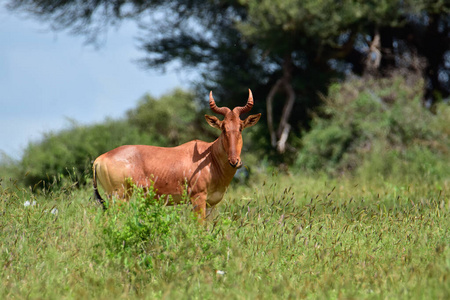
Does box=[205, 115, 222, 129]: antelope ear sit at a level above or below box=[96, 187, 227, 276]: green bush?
above

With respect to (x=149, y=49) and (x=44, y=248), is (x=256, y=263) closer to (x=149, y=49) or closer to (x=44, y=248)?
(x=44, y=248)

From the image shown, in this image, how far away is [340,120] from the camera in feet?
54.2

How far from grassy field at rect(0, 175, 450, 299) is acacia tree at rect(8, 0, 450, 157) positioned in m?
12.6

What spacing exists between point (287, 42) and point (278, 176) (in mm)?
7999

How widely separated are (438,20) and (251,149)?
A: 9410 millimetres

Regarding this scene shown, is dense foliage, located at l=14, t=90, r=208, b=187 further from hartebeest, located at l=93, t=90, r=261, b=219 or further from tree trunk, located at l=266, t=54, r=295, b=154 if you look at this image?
hartebeest, located at l=93, t=90, r=261, b=219

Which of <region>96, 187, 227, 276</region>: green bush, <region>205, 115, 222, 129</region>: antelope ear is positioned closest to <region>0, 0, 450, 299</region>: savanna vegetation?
<region>96, 187, 227, 276</region>: green bush

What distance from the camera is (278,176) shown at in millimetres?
12398

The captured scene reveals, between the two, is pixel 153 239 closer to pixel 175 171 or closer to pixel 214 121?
pixel 175 171

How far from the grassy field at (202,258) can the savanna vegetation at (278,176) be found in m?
0.02

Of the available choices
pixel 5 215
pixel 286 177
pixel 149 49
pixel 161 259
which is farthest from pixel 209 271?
pixel 149 49

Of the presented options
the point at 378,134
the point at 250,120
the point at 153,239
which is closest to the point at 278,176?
the point at 378,134

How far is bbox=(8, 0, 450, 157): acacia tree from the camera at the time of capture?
58.5 feet

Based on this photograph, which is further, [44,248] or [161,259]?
[44,248]
